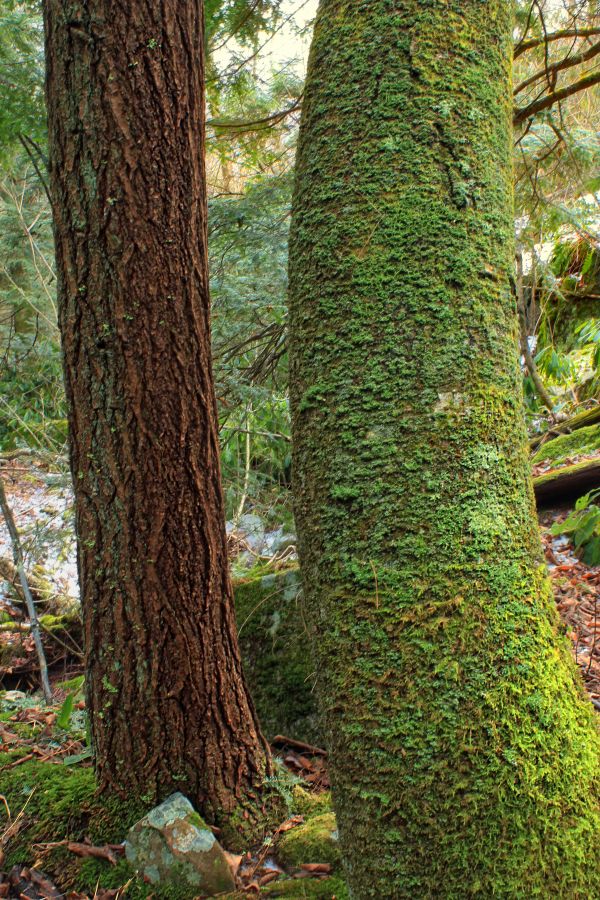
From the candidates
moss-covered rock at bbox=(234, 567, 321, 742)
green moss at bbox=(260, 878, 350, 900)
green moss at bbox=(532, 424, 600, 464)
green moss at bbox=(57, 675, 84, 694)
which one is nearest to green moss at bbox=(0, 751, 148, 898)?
green moss at bbox=(260, 878, 350, 900)

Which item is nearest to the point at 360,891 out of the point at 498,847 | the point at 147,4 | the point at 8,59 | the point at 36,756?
the point at 498,847

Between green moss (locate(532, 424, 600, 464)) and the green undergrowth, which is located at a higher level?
green moss (locate(532, 424, 600, 464))

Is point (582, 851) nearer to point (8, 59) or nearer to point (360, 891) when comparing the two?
point (360, 891)

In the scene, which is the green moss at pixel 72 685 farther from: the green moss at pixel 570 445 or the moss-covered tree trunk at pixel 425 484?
the green moss at pixel 570 445

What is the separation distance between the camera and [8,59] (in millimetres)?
3770

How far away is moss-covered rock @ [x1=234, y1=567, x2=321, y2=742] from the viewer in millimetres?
3588

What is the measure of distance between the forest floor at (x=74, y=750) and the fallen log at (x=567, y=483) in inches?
4.6

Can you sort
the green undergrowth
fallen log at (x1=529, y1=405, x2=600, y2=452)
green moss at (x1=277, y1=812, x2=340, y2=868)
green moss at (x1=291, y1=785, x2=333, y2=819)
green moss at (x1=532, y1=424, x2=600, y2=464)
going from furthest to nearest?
fallen log at (x1=529, y1=405, x2=600, y2=452) → green moss at (x1=532, y1=424, x2=600, y2=464) → green moss at (x1=291, y1=785, x2=333, y2=819) → green moss at (x1=277, y1=812, x2=340, y2=868) → the green undergrowth

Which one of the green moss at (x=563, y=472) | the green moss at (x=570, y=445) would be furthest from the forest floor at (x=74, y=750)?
the green moss at (x=570, y=445)

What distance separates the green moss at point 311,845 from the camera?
7.38 ft

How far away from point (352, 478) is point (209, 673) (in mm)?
1264

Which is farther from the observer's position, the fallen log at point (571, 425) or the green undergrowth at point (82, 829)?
the fallen log at point (571, 425)

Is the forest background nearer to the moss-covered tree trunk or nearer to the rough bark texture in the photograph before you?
the rough bark texture

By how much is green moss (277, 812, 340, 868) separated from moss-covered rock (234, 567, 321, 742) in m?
1.07
